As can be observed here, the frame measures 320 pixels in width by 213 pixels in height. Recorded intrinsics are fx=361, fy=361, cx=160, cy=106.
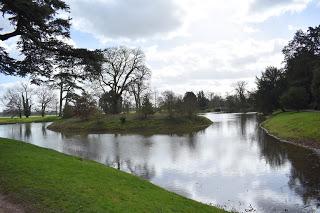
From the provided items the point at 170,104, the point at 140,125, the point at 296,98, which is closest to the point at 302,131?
the point at 296,98

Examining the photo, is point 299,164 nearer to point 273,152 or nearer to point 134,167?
point 273,152

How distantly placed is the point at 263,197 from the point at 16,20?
14.4 metres

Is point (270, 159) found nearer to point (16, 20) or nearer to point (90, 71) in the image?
point (90, 71)

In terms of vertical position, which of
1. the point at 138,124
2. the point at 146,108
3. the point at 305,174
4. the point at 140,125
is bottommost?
the point at 305,174

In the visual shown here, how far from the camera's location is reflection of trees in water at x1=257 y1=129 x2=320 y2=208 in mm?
15710

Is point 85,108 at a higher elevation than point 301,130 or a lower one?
higher

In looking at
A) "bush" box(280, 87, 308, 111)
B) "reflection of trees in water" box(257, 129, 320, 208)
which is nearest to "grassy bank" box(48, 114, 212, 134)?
"bush" box(280, 87, 308, 111)

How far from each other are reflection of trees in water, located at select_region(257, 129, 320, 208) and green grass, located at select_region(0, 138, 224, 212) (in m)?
5.35

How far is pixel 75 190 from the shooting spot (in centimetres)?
1153

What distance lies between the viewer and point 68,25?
61.5 ft

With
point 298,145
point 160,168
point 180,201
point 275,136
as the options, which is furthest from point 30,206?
point 275,136

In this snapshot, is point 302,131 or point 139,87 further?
point 139,87

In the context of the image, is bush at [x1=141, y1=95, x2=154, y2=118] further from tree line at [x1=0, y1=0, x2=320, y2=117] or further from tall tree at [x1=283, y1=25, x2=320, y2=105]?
tall tree at [x1=283, y1=25, x2=320, y2=105]

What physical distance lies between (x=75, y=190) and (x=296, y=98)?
171 feet
